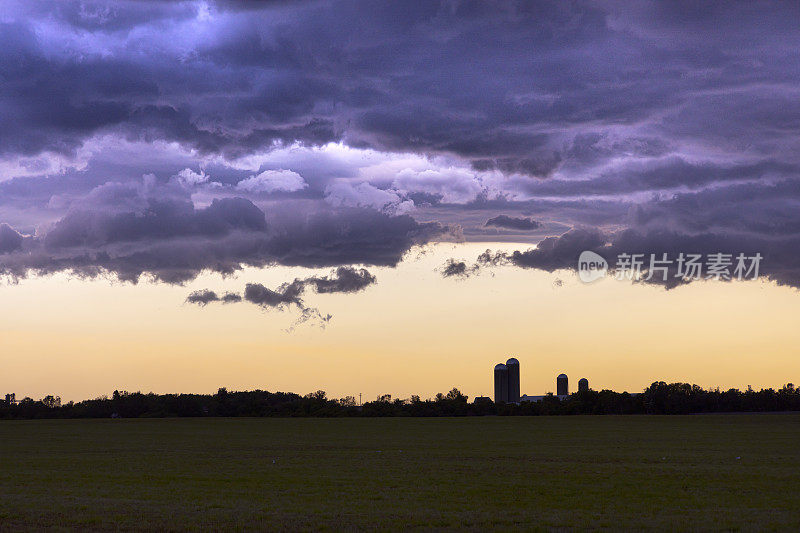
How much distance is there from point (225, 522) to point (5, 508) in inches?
402

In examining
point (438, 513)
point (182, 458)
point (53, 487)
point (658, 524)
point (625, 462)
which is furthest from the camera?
point (182, 458)

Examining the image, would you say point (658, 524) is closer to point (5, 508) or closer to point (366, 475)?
point (366, 475)

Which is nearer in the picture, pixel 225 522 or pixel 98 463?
pixel 225 522

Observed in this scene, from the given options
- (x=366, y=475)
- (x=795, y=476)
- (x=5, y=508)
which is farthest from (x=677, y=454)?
(x=5, y=508)

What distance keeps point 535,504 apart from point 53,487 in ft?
79.5

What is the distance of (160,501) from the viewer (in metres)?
35.7

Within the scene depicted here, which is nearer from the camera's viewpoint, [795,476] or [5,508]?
[5,508]

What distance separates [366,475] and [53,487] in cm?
1639

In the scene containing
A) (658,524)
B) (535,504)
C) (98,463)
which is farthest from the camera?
(98,463)

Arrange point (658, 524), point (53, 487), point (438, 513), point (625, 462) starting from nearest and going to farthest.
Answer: point (658, 524) → point (438, 513) → point (53, 487) → point (625, 462)

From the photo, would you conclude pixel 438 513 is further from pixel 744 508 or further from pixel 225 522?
pixel 744 508

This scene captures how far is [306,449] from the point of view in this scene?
7562 centimetres

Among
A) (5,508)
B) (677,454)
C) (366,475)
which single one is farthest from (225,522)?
(677,454)

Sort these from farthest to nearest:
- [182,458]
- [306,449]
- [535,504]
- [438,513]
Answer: [306,449], [182,458], [535,504], [438,513]
